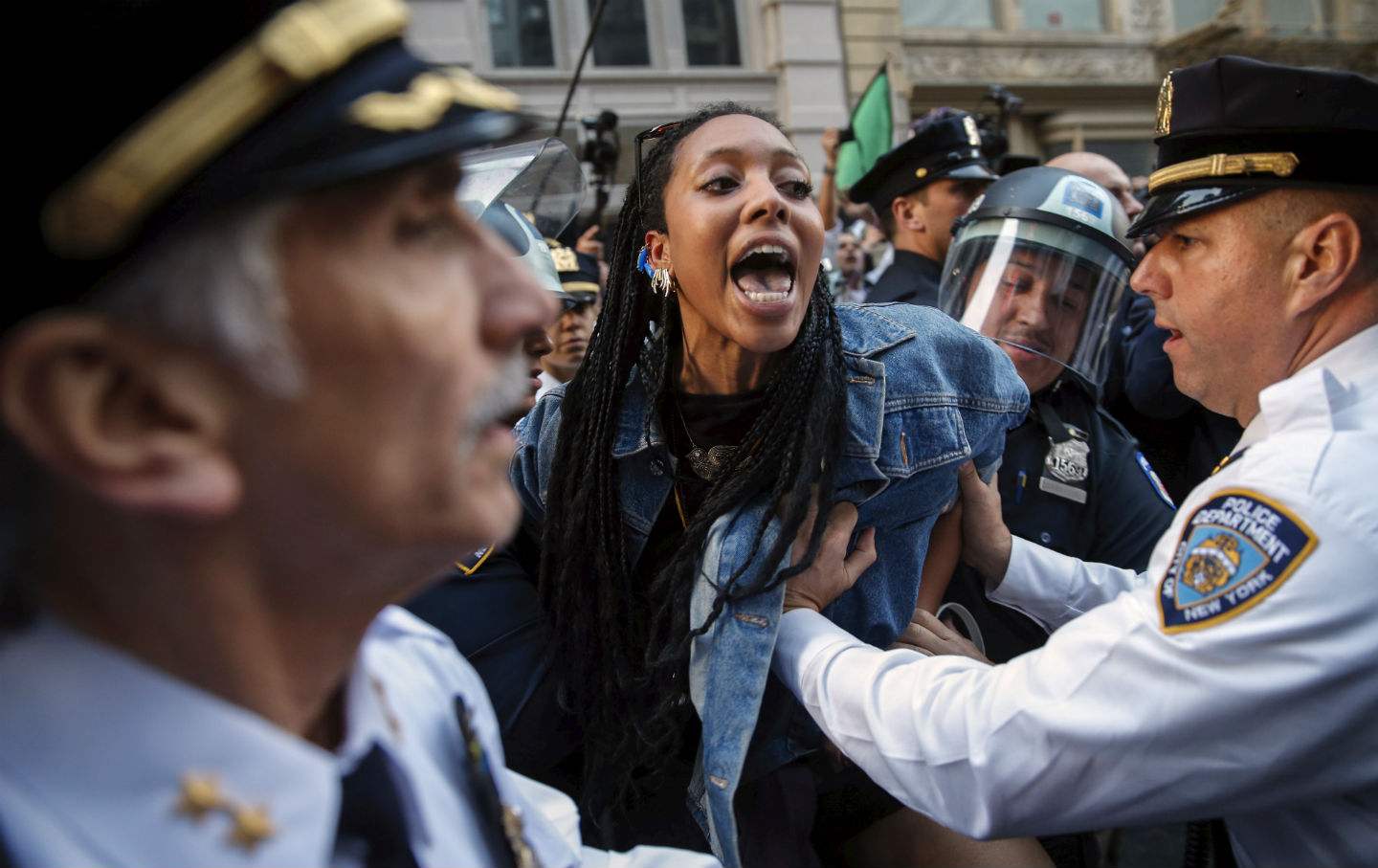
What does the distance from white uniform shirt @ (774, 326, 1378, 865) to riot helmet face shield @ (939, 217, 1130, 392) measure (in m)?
1.10

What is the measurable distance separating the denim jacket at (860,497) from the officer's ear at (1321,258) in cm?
56

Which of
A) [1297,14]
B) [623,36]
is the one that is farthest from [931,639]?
[1297,14]

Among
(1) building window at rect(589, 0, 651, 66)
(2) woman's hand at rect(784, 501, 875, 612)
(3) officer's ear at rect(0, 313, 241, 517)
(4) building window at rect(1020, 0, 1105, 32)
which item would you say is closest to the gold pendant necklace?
(2) woman's hand at rect(784, 501, 875, 612)

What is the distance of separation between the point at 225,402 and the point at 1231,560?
1336mm

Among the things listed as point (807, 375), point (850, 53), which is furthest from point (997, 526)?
point (850, 53)

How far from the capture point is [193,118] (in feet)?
2.26

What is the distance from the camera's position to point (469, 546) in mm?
877

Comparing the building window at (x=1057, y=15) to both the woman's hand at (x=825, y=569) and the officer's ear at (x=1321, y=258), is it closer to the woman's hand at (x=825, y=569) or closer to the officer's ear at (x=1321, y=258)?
the officer's ear at (x=1321, y=258)

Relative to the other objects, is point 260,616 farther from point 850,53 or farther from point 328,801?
point 850,53

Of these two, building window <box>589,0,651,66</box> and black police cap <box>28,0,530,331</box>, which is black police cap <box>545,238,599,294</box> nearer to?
black police cap <box>28,0,530,331</box>

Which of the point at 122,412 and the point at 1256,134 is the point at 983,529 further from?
the point at 122,412

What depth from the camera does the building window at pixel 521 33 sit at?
12.6 m

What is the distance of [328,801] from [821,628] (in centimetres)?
110

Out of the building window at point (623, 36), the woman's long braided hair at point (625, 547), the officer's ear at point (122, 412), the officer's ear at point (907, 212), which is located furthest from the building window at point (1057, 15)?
the officer's ear at point (122, 412)
